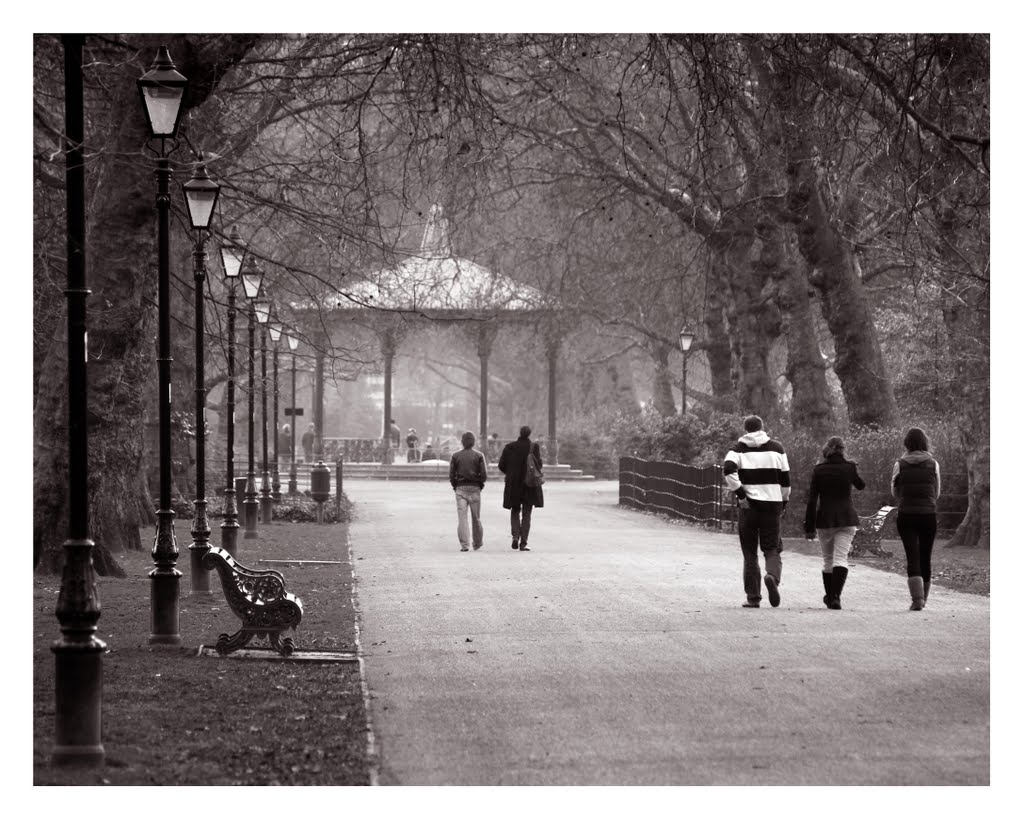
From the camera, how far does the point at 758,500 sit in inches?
527

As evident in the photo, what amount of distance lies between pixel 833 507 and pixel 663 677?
4694mm

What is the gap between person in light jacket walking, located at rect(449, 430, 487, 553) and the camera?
65.9ft

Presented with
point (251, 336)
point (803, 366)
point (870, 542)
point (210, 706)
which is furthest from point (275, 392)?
point (210, 706)

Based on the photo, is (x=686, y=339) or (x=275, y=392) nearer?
(x=275, y=392)

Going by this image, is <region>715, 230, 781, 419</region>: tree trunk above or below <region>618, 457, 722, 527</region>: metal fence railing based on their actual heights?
above

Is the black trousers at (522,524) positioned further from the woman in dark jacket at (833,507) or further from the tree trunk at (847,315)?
the tree trunk at (847,315)

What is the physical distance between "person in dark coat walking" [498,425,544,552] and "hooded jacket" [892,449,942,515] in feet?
25.0

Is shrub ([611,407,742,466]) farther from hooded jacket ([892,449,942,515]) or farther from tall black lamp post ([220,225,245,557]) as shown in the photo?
hooded jacket ([892,449,942,515])

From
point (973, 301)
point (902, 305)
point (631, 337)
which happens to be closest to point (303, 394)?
point (631, 337)

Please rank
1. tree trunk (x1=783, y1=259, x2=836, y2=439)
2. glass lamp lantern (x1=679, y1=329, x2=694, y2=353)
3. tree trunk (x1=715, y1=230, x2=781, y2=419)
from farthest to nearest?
glass lamp lantern (x1=679, y1=329, x2=694, y2=353), tree trunk (x1=715, y1=230, x2=781, y2=419), tree trunk (x1=783, y1=259, x2=836, y2=439)

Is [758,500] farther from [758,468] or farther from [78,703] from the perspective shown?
[78,703]

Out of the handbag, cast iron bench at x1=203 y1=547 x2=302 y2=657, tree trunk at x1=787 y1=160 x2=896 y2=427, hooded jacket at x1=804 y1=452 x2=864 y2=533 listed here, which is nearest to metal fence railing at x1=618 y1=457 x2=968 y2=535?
tree trunk at x1=787 y1=160 x2=896 y2=427

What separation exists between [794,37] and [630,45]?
7.29 m

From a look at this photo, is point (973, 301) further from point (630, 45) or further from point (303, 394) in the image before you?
point (303, 394)
